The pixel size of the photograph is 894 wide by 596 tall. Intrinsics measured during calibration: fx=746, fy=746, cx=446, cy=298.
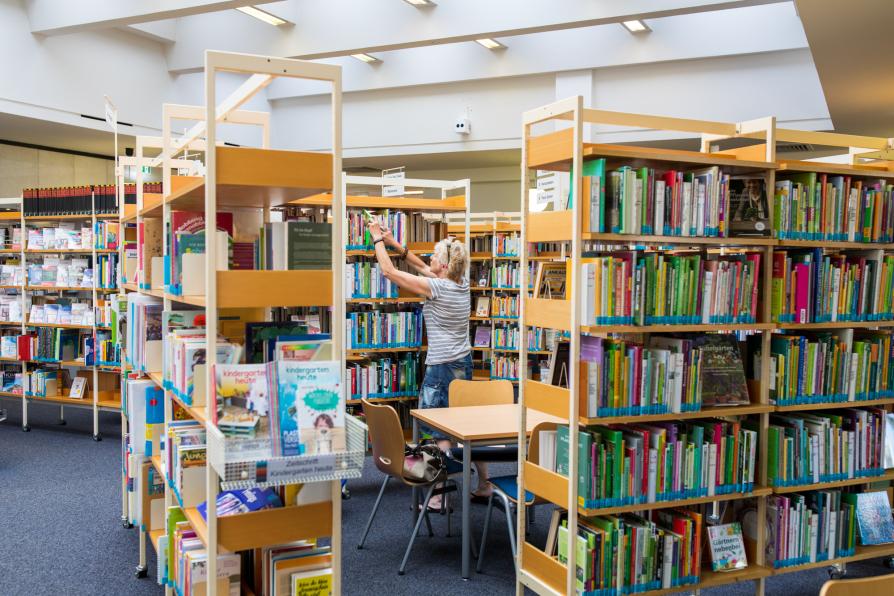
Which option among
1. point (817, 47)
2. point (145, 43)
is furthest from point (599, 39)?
point (145, 43)

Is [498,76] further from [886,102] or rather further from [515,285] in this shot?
[886,102]

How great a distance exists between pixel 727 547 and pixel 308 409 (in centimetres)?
220

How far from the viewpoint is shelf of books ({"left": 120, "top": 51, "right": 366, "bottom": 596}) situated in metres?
2.50

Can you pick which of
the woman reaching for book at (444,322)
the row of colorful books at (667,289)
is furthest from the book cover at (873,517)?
the woman reaching for book at (444,322)

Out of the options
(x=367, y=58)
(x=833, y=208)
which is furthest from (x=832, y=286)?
(x=367, y=58)

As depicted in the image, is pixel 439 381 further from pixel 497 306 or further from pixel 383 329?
pixel 497 306

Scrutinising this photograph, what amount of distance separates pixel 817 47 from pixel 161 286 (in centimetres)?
501

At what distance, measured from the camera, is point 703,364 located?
3453 millimetres

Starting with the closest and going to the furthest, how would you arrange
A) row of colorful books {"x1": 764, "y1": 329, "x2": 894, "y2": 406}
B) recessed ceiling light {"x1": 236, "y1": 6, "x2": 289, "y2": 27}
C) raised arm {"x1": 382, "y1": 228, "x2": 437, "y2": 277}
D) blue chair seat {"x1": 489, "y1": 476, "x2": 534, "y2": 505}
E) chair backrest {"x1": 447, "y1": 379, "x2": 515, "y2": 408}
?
row of colorful books {"x1": 764, "y1": 329, "x2": 894, "y2": 406}
blue chair seat {"x1": 489, "y1": 476, "x2": 534, "y2": 505}
chair backrest {"x1": 447, "y1": 379, "x2": 515, "y2": 408}
raised arm {"x1": 382, "y1": 228, "x2": 437, "y2": 277}
recessed ceiling light {"x1": 236, "y1": 6, "x2": 289, "y2": 27}

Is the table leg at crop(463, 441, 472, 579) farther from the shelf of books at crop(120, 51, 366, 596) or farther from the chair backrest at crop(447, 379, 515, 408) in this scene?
the shelf of books at crop(120, 51, 366, 596)

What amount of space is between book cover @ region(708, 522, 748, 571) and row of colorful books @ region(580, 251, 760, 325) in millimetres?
991

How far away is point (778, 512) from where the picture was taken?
3.57m

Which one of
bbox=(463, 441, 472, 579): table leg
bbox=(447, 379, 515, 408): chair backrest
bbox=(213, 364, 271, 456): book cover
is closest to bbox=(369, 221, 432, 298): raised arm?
bbox=(447, 379, 515, 408): chair backrest

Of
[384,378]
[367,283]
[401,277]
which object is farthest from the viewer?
[384,378]
